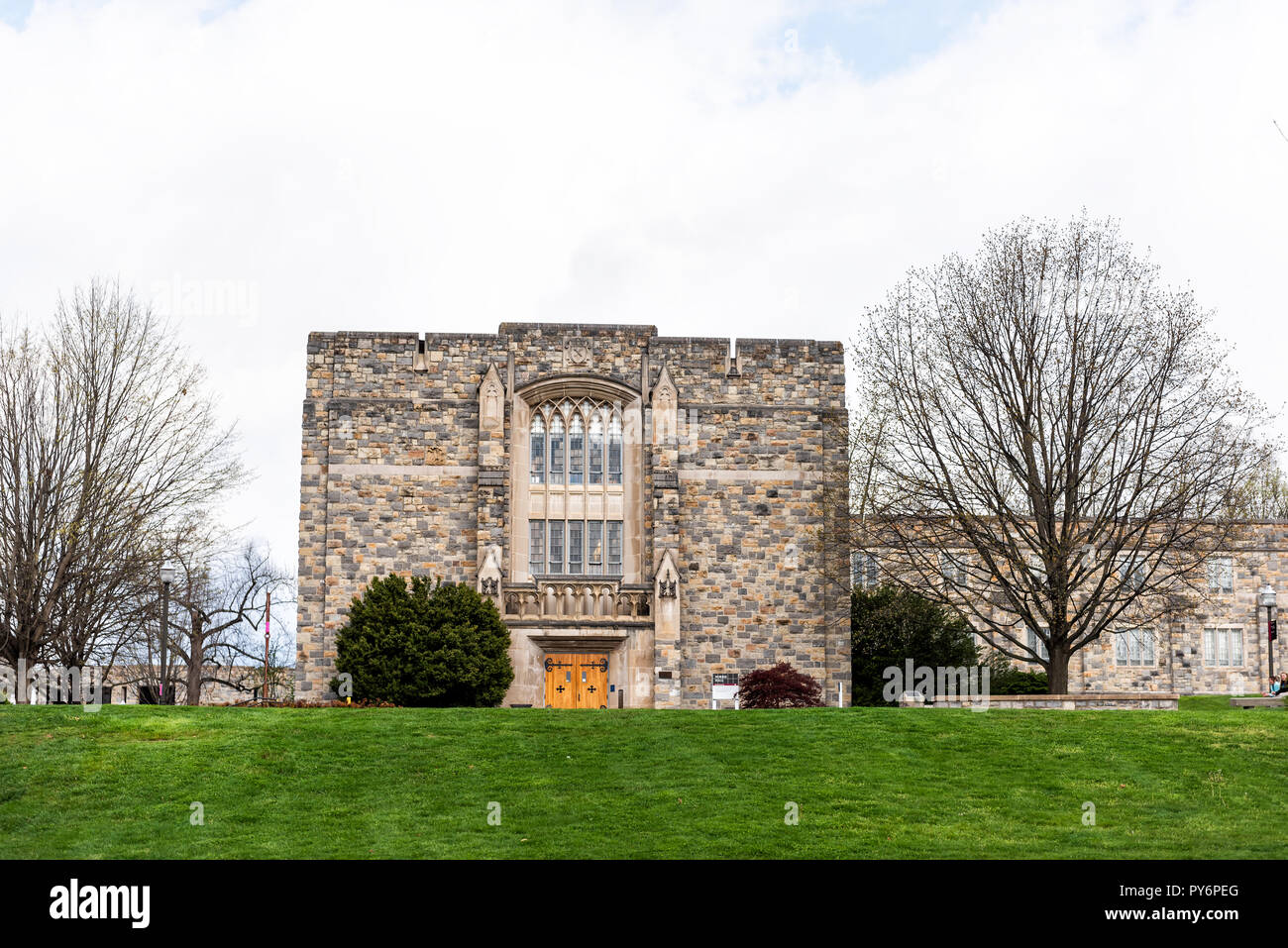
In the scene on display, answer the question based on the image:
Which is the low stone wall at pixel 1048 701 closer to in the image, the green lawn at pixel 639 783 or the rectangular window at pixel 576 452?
the green lawn at pixel 639 783

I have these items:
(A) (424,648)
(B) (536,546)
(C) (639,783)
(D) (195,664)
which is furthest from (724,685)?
(D) (195,664)

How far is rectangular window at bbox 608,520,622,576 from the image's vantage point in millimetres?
34812

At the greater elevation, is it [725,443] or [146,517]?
[725,443]

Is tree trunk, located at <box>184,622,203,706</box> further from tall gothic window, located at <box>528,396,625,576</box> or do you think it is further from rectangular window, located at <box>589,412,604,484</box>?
rectangular window, located at <box>589,412,604,484</box>

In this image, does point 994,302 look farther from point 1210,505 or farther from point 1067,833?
point 1067,833

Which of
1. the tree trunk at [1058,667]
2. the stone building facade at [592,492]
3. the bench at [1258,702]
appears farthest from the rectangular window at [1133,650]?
the tree trunk at [1058,667]

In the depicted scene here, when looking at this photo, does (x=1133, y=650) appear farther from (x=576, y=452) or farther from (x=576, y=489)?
(x=576, y=452)

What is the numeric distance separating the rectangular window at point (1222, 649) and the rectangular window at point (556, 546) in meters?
24.1

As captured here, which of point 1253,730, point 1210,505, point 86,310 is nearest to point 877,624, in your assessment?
point 1210,505

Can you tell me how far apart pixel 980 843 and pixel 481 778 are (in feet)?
22.3

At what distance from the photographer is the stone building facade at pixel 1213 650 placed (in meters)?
46.4
